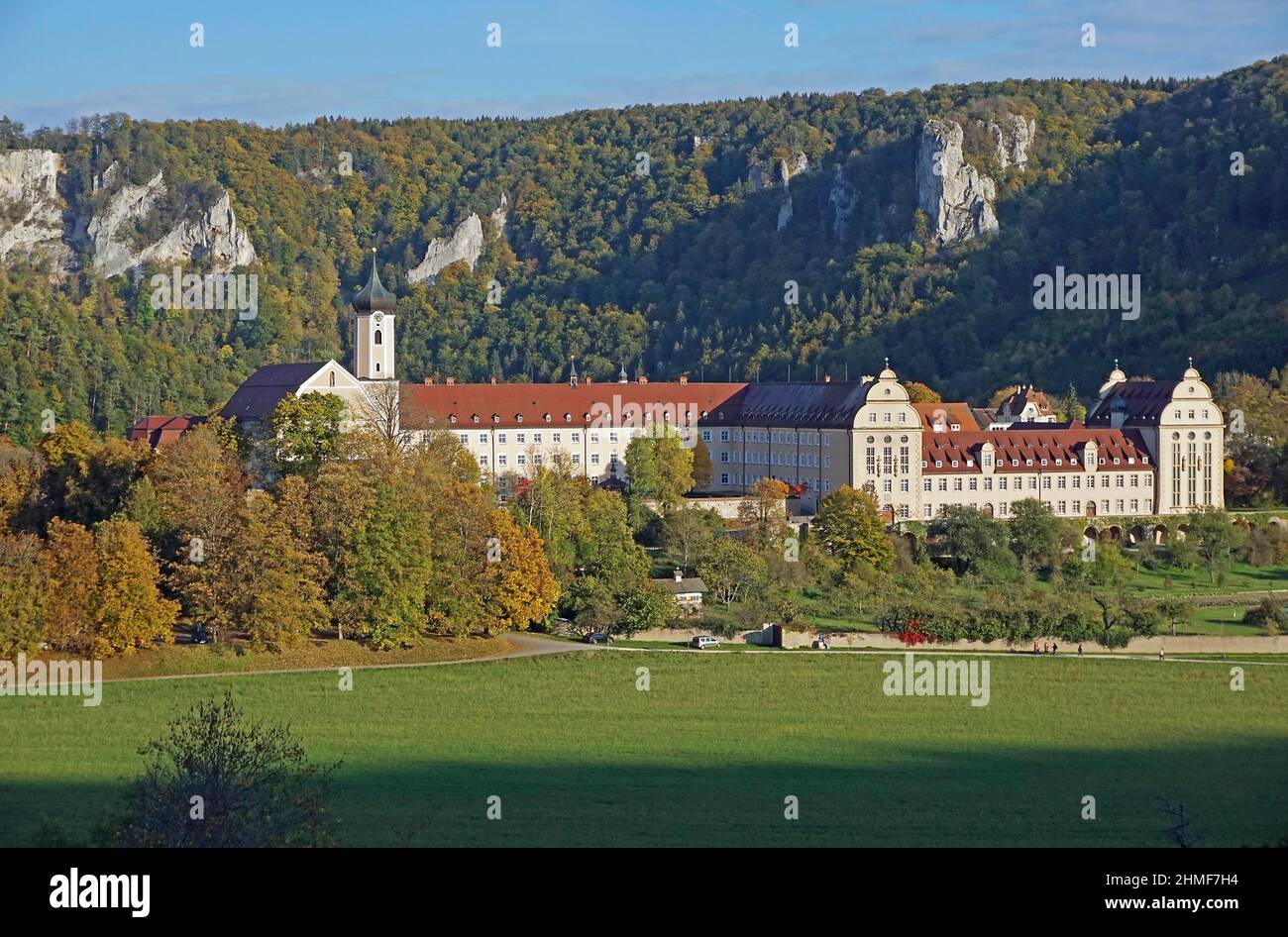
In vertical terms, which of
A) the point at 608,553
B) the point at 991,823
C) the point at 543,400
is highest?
the point at 543,400

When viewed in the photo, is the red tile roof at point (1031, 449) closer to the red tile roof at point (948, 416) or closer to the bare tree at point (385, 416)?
the red tile roof at point (948, 416)

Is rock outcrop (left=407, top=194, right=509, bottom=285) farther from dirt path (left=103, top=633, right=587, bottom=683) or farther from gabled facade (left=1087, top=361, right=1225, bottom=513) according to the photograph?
dirt path (left=103, top=633, right=587, bottom=683)

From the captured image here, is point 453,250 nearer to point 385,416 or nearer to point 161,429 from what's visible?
point 161,429

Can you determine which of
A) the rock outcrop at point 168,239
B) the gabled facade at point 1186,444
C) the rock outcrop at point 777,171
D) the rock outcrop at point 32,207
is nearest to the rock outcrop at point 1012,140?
the rock outcrop at point 777,171

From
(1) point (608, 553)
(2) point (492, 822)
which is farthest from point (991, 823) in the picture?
(1) point (608, 553)

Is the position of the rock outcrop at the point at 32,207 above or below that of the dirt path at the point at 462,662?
above

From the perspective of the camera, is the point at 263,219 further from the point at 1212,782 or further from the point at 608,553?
the point at 1212,782

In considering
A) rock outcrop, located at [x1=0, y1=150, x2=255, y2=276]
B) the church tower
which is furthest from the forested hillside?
the church tower
